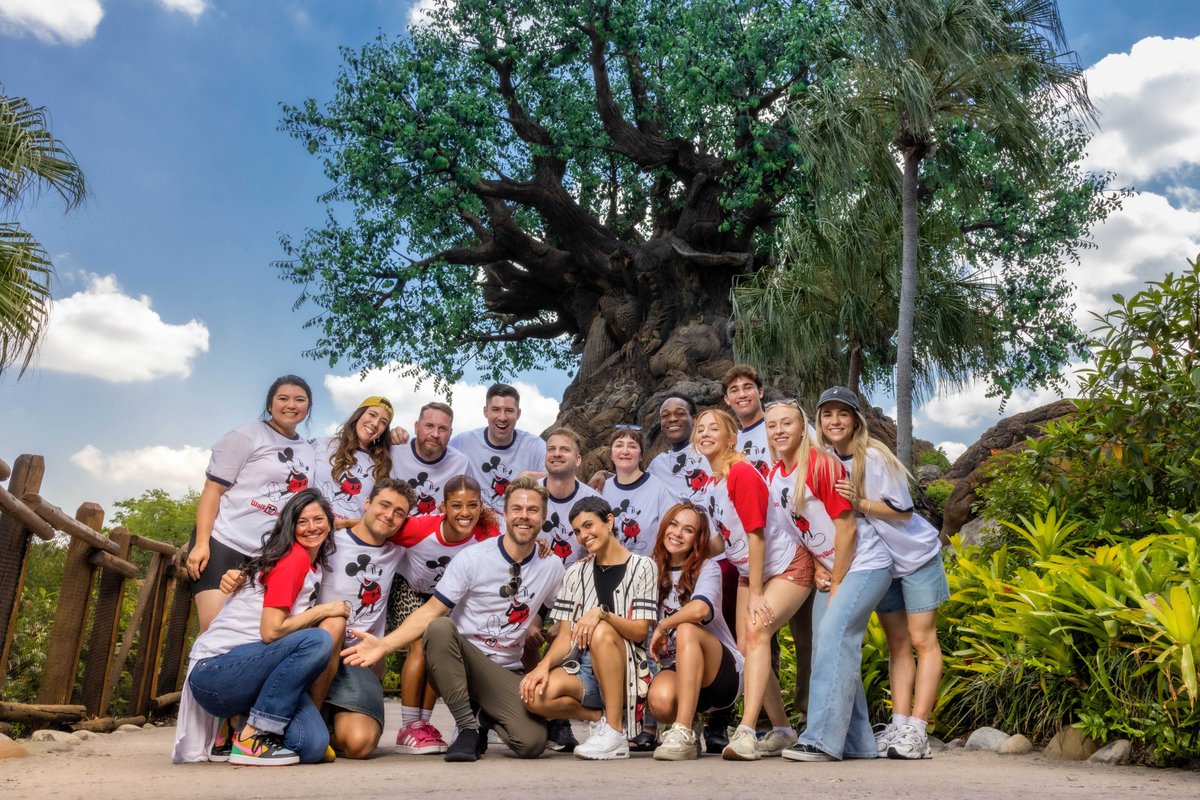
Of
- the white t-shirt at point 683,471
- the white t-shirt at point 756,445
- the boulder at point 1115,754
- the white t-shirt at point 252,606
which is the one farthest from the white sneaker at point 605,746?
the boulder at point 1115,754

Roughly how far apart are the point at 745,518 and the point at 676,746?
120 cm

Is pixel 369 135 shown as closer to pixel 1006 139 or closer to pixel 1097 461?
pixel 1006 139

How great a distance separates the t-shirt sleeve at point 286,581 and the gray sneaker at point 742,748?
7.64 ft

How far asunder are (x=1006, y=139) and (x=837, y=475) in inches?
377

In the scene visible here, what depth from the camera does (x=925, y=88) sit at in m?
12.6

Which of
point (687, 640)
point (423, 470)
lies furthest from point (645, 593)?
point (423, 470)

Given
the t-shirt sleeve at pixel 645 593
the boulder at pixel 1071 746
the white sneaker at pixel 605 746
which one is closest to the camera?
the white sneaker at pixel 605 746


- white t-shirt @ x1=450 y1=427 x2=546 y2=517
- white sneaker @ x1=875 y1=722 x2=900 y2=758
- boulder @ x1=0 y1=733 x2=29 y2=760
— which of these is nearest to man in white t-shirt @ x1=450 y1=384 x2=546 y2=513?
white t-shirt @ x1=450 y1=427 x2=546 y2=517

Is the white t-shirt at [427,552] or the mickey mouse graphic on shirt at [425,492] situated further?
the mickey mouse graphic on shirt at [425,492]

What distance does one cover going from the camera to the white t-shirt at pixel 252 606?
538 centimetres

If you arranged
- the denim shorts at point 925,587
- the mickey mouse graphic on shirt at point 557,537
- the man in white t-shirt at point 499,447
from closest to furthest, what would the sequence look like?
the denim shorts at point 925,587, the mickey mouse graphic on shirt at point 557,537, the man in white t-shirt at point 499,447

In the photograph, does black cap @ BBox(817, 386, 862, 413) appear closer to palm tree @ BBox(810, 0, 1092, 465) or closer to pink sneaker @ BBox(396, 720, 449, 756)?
pink sneaker @ BBox(396, 720, 449, 756)

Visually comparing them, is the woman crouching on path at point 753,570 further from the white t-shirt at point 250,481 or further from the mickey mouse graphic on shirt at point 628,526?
the white t-shirt at point 250,481

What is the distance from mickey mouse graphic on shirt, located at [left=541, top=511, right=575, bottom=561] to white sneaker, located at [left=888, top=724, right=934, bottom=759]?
7.30 ft
